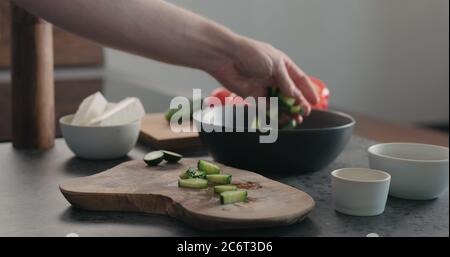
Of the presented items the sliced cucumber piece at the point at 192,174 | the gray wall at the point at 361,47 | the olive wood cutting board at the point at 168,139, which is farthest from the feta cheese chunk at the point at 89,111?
the gray wall at the point at 361,47

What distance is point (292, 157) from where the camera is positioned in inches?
50.4

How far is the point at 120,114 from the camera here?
1.46 meters

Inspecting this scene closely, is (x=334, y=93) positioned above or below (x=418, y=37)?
below

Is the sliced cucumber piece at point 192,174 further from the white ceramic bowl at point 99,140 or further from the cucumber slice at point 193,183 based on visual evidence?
the white ceramic bowl at point 99,140

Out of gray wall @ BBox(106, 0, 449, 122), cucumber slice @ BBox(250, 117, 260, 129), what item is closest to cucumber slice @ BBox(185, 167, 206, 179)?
cucumber slice @ BBox(250, 117, 260, 129)

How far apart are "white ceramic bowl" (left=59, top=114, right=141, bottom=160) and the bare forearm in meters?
0.17

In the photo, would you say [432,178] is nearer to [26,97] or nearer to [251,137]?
[251,137]

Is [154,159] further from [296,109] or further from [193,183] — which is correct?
[296,109]

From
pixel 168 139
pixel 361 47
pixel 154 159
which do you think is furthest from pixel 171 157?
pixel 361 47

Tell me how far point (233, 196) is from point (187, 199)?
0.06 metres

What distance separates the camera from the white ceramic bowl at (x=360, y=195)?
3.47ft

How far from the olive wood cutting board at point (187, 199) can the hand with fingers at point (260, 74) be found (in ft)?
0.80

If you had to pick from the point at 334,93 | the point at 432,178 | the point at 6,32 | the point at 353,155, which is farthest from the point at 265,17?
the point at 432,178

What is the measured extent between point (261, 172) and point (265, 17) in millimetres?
2475
